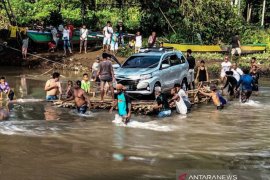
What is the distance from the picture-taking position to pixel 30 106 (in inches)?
643

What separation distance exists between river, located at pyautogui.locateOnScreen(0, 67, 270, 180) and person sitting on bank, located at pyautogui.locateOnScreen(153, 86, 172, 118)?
0.29m

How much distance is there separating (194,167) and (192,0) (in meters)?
26.0

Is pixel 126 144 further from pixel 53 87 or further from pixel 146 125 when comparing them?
pixel 53 87

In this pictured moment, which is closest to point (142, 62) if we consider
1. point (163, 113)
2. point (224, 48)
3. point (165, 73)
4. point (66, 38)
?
point (165, 73)

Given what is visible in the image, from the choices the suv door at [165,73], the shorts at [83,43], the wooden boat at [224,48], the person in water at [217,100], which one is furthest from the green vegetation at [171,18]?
the person in water at [217,100]

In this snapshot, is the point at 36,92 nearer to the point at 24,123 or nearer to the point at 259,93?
the point at 24,123

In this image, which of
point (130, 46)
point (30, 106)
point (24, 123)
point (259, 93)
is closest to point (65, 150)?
point (24, 123)

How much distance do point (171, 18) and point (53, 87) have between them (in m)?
19.9

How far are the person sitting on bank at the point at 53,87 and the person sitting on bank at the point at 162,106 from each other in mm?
3891

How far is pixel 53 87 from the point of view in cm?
1672

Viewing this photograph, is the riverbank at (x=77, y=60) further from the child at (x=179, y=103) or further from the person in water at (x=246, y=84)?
the child at (x=179, y=103)

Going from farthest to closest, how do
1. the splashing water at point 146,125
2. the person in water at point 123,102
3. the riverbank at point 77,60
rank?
the riverbank at point 77,60, the splashing water at point 146,125, the person in water at point 123,102

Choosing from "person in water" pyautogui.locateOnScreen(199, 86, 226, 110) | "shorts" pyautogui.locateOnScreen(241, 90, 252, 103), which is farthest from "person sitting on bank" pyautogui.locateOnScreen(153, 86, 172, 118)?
Answer: "shorts" pyautogui.locateOnScreen(241, 90, 252, 103)

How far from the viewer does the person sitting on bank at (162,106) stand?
14.5 meters
